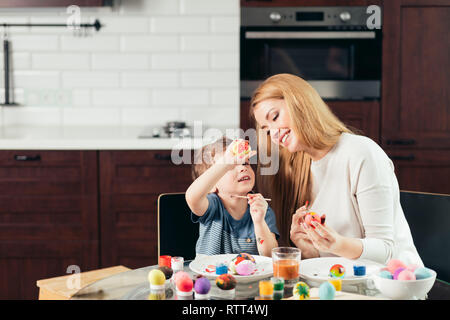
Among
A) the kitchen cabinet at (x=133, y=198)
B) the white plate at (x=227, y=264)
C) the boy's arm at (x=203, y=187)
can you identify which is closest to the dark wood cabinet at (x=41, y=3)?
the kitchen cabinet at (x=133, y=198)

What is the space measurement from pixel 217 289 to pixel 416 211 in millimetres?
826

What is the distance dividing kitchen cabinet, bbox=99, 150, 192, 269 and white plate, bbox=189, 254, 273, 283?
1.25m

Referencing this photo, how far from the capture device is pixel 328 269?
1160mm

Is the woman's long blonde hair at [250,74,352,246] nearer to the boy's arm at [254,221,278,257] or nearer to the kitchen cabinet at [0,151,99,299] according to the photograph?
the boy's arm at [254,221,278,257]

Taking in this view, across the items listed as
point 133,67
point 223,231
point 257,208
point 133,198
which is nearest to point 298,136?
point 257,208

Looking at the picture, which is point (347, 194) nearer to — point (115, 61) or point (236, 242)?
point (236, 242)

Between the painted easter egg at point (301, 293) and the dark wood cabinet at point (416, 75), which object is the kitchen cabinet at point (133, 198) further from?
the painted easter egg at point (301, 293)

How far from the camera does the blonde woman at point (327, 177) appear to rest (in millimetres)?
1378

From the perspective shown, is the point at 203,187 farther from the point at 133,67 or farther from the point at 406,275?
the point at 133,67

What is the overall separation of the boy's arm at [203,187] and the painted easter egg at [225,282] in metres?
0.41

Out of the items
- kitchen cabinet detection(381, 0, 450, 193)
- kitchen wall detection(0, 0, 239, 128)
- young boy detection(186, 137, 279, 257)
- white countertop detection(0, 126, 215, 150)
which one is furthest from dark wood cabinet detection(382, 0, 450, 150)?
young boy detection(186, 137, 279, 257)

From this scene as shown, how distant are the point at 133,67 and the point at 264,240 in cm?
180

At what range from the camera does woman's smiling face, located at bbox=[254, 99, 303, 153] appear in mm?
1482

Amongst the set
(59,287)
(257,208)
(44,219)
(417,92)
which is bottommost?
(59,287)
